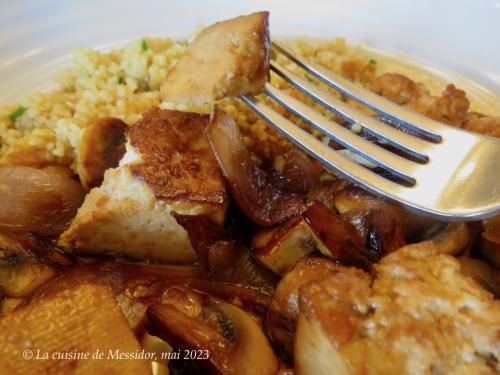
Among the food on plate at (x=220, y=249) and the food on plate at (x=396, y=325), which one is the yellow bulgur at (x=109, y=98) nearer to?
the food on plate at (x=220, y=249)

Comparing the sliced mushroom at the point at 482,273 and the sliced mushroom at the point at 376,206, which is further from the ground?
the sliced mushroom at the point at 376,206

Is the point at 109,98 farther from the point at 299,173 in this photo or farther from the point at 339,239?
the point at 339,239

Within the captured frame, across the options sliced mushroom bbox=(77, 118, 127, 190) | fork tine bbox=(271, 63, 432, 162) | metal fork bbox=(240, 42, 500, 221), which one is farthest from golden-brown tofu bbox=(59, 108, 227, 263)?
fork tine bbox=(271, 63, 432, 162)

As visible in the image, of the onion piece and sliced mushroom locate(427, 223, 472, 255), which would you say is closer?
sliced mushroom locate(427, 223, 472, 255)

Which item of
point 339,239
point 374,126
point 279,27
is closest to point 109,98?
point 279,27

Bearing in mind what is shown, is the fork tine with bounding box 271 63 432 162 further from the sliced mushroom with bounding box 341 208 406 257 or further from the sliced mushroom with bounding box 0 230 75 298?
the sliced mushroom with bounding box 0 230 75 298

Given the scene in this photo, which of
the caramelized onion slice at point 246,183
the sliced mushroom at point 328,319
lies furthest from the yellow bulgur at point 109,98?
the sliced mushroom at point 328,319

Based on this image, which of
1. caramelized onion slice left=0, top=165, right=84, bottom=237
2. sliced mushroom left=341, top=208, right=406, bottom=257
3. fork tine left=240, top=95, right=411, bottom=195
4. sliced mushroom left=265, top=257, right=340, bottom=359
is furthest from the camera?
caramelized onion slice left=0, top=165, right=84, bottom=237
